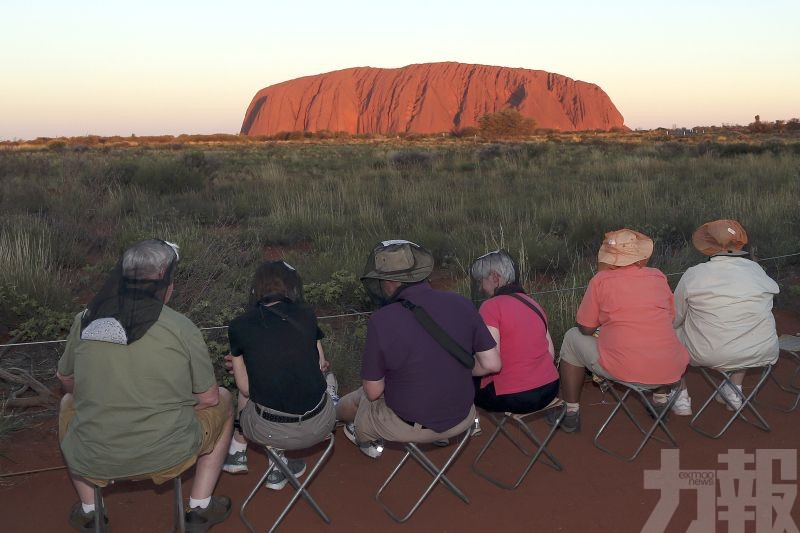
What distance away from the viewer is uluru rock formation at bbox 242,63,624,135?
10875cm

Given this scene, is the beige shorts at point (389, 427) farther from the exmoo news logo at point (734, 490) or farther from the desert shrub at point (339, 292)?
the desert shrub at point (339, 292)

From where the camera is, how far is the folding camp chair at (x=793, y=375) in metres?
4.56

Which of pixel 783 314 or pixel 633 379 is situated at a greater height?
pixel 633 379

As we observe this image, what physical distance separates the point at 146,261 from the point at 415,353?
1184 mm

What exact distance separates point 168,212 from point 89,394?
306 inches

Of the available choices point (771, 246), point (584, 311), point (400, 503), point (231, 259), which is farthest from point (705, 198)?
point (400, 503)

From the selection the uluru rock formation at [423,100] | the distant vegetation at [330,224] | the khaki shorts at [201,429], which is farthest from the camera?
the uluru rock formation at [423,100]

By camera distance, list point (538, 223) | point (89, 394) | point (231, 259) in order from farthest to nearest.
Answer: point (538, 223)
point (231, 259)
point (89, 394)

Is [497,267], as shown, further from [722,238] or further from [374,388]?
[722,238]

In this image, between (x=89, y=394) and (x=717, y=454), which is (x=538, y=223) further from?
(x=89, y=394)

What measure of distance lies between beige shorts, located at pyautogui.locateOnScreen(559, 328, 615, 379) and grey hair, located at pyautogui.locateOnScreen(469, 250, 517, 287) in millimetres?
783

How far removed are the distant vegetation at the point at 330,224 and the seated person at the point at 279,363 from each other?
6.29ft

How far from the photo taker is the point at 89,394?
2.85 metres

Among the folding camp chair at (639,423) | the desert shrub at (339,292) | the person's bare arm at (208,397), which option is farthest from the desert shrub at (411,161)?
the person's bare arm at (208,397)
